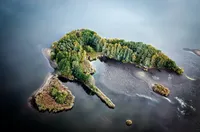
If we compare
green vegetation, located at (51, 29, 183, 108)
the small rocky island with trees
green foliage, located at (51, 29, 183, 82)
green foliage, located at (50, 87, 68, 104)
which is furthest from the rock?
green foliage, located at (51, 29, 183, 82)

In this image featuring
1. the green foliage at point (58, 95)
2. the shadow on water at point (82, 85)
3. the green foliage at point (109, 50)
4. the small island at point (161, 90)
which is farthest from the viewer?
the green foliage at point (109, 50)

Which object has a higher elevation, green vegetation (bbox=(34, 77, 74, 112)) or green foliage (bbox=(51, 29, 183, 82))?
green foliage (bbox=(51, 29, 183, 82))

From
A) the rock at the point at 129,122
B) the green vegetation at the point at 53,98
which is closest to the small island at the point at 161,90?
the rock at the point at 129,122

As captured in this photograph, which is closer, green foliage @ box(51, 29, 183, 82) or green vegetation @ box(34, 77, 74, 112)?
green vegetation @ box(34, 77, 74, 112)

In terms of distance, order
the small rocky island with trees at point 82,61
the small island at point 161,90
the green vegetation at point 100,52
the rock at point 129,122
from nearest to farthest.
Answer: the rock at point 129,122 < the small rocky island with trees at point 82,61 < the small island at point 161,90 < the green vegetation at point 100,52

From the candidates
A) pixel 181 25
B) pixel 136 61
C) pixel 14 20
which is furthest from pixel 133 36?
pixel 14 20

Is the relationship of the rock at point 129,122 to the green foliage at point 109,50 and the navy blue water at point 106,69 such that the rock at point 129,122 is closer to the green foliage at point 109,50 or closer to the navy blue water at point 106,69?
the navy blue water at point 106,69

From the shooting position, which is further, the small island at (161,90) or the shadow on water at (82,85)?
the small island at (161,90)

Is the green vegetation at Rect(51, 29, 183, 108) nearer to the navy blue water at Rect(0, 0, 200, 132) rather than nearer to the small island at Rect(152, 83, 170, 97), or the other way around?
the navy blue water at Rect(0, 0, 200, 132)
